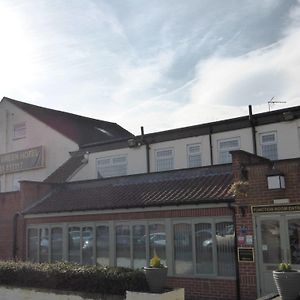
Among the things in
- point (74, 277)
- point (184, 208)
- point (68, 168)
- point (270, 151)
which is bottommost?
point (74, 277)

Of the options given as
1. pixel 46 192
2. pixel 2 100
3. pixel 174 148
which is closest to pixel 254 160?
pixel 174 148

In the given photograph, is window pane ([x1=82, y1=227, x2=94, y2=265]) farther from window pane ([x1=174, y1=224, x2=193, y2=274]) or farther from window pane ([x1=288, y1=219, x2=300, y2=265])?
window pane ([x1=288, y1=219, x2=300, y2=265])

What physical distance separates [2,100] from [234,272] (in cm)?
2051

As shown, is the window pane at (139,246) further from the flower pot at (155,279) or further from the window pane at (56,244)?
the flower pot at (155,279)

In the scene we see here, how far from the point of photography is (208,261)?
14.0 metres

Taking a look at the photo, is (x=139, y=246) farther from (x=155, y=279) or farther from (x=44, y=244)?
(x=155, y=279)

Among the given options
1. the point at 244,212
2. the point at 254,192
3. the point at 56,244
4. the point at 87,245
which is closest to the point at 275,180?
the point at 254,192

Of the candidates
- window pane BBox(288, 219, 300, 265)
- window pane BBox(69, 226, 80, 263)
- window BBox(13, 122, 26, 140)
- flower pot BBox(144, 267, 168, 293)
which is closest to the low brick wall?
flower pot BBox(144, 267, 168, 293)

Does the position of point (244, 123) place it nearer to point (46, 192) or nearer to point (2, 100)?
point (46, 192)

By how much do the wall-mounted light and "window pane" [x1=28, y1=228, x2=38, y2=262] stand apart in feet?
34.0

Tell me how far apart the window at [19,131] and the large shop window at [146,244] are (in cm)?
997

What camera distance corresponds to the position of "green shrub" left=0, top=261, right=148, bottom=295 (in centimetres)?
1058

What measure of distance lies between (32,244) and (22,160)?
8.65 meters

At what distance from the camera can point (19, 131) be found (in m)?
28.0
